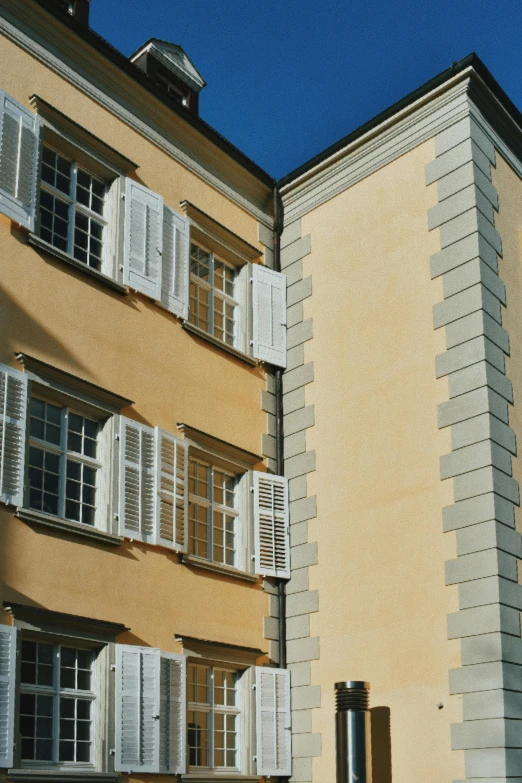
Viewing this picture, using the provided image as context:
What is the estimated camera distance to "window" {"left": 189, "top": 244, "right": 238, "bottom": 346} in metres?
13.8

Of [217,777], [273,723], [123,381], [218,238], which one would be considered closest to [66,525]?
[123,381]

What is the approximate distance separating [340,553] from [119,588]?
298 centimetres

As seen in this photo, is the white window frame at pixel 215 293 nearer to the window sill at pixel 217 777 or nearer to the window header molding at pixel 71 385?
the window header molding at pixel 71 385

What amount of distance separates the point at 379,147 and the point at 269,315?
2672mm

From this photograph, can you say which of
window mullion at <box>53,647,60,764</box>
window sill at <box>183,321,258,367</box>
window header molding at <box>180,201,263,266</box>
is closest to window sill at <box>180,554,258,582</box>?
window mullion at <box>53,647,60,764</box>

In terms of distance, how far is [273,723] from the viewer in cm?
1248

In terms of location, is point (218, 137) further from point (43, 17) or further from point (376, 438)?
point (376, 438)

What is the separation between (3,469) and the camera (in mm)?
10094

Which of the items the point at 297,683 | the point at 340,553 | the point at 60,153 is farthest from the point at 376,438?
the point at 60,153

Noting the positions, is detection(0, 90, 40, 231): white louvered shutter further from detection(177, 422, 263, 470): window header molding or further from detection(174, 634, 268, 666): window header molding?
detection(174, 634, 268, 666): window header molding

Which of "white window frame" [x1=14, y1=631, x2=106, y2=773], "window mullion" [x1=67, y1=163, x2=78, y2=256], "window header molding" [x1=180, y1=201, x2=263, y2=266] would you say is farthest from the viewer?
"window header molding" [x1=180, y1=201, x2=263, y2=266]

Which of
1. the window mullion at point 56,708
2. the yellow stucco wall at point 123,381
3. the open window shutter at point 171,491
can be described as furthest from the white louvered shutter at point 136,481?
the window mullion at point 56,708

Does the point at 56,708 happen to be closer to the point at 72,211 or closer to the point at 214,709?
the point at 214,709

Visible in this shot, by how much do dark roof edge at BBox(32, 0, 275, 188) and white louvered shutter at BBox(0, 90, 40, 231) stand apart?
1.51 meters
